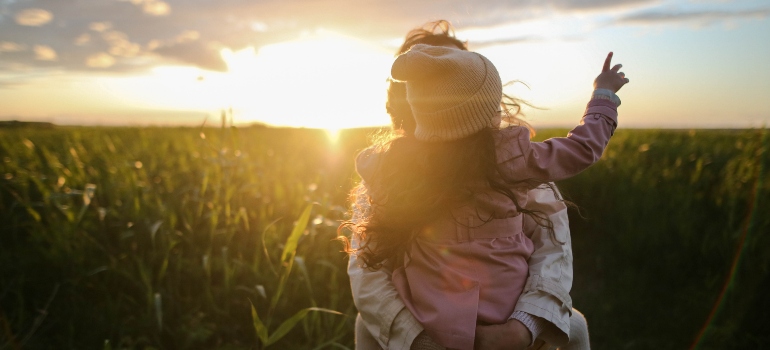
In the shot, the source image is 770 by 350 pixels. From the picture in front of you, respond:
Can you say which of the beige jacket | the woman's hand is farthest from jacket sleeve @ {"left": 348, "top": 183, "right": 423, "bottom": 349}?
the woman's hand

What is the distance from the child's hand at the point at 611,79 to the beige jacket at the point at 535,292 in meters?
0.38

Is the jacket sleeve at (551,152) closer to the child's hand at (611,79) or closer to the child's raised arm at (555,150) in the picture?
the child's raised arm at (555,150)

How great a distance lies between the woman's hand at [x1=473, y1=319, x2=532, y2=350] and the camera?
4.70 feet

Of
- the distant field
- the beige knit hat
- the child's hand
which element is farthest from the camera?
the distant field

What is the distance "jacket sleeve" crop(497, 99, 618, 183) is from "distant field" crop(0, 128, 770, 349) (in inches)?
31.6

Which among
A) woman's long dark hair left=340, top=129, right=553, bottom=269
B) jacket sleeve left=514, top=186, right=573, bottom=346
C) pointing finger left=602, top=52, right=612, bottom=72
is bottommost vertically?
jacket sleeve left=514, top=186, right=573, bottom=346

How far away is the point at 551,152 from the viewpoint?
1521 millimetres

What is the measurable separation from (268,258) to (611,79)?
1.55 metres

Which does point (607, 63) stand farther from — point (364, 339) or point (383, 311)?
point (364, 339)

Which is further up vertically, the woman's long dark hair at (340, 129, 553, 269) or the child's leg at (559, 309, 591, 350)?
the woman's long dark hair at (340, 129, 553, 269)

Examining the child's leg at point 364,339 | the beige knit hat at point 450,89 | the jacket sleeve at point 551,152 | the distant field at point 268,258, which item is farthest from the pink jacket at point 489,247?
the distant field at point 268,258

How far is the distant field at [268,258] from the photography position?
2619 millimetres

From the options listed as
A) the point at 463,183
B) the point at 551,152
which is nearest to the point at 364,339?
the point at 463,183

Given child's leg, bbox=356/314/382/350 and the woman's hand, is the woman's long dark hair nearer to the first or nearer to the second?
child's leg, bbox=356/314/382/350
